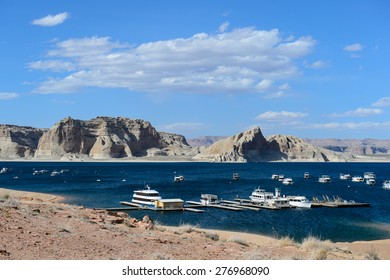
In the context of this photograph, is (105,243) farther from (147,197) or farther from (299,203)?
(299,203)

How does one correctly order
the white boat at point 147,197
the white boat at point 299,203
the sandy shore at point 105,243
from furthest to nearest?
1. the white boat at point 299,203
2. the white boat at point 147,197
3. the sandy shore at point 105,243

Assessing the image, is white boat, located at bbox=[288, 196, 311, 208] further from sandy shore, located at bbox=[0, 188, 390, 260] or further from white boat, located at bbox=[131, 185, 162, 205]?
sandy shore, located at bbox=[0, 188, 390, 260]

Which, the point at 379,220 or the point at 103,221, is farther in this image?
the point at 379,220

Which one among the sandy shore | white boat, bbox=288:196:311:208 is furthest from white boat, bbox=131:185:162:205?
the sandy shore

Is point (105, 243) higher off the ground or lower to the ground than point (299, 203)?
higher

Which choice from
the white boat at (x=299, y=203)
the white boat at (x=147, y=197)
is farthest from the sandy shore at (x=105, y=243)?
the white boat at (x=299, y=203)

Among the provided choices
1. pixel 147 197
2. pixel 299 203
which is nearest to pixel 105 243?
pixel 147 197

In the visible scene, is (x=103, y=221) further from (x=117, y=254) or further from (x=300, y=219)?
(x=300, y=219)

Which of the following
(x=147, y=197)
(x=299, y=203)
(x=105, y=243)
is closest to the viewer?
(x=105, y=243)

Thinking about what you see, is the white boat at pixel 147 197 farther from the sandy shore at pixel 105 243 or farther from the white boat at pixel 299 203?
the sandy shore at pixel 105 243

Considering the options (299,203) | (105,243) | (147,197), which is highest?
(105,243)
